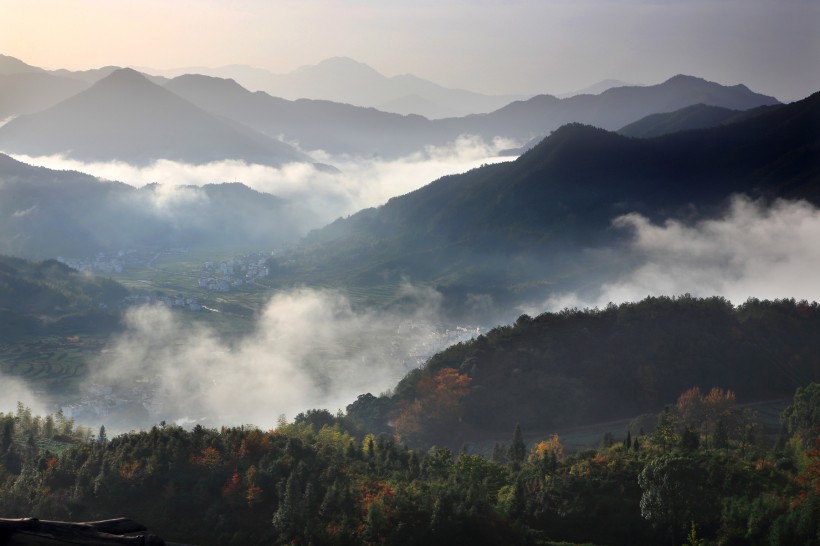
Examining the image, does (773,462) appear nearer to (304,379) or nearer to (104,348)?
(304,379)

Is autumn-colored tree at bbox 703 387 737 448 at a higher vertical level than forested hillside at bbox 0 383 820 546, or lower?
higher

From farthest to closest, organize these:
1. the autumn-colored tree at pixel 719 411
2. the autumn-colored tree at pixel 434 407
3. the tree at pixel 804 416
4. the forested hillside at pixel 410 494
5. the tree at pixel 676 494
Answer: the autumn-colored tree at pixel 434 407 < the autumn-colored tree at pixel 719 411 < the tree at pixel 804 416 < the tree at pixel 676 494 < the forested hillside at pixel 410 494

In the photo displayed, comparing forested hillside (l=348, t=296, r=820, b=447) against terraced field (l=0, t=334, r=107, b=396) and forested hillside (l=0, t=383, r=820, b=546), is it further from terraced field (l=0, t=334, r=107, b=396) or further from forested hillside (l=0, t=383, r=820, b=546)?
terraced field (l=0, t=334, r=107, b=396)

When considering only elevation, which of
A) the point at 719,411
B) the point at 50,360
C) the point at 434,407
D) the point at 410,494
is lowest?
the point at 410,494

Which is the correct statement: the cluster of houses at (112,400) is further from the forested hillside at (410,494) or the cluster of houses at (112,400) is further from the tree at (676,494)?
the tree at (676,494)

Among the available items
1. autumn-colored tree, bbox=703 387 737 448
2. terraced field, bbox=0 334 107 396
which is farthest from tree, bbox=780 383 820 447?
terraced field, bbox=0 334 107 396

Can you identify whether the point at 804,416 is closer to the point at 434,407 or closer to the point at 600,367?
the point at 600,367

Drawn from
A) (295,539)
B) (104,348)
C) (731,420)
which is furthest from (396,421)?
(104,348)

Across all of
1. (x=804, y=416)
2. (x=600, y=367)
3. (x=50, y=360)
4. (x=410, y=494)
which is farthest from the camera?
(x=50, y=360)

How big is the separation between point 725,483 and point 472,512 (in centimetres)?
1886

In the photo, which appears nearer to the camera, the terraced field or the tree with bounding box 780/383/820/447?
the tree with bounding box 780/383/820/447

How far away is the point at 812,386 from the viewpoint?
84438 mm

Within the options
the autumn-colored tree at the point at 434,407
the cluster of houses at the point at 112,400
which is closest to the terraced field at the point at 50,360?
the cluster of houses at the point at 112,400

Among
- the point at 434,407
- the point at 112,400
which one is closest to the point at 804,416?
the point at 434,407
